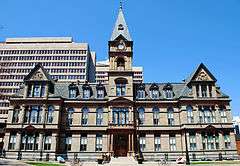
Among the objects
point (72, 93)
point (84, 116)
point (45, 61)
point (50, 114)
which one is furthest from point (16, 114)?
point (45, 61)

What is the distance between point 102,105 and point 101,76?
9730 cm

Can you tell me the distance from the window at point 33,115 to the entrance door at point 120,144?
1430cm

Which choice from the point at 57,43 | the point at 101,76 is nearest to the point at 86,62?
the point at 57,43

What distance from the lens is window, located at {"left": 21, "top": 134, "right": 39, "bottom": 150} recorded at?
4994cm

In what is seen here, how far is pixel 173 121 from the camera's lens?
5284 cm

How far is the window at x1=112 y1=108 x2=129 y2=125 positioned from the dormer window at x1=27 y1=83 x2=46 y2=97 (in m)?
14.1

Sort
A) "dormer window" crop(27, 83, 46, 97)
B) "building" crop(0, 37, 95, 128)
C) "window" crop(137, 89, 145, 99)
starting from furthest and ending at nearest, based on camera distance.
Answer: "building" crop(0, 37, 95, 128) → "window" crop(137, 89, 145, 99) → "dormer window" crop(27, 83, 46, 97)

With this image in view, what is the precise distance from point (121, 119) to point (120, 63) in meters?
11.3

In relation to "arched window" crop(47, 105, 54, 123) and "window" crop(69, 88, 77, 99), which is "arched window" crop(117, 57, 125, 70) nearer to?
"window" crop(69, 88, 77, 99)

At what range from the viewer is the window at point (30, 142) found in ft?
164

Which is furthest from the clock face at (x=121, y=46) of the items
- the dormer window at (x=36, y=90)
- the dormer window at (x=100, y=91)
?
the dormer window at (x=36, y=90)

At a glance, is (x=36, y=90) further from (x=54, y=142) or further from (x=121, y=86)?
(x=121, y=86)

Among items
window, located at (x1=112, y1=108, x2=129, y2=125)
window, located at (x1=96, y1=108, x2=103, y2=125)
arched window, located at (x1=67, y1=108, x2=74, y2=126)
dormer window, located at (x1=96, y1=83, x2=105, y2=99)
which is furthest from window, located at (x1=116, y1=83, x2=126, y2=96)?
arched window, located at (x1=67, y1=108, x2=74, y2=126)

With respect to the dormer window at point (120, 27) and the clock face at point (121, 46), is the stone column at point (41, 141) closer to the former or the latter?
the clock face at point (121, 46)
